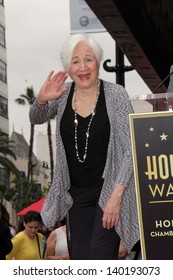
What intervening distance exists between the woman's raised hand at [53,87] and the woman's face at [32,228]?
756 centimetres

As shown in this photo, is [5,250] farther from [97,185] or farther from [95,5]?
[97,185]

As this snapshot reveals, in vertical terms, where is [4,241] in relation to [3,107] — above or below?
below

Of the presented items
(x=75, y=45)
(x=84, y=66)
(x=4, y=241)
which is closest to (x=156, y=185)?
(x=84, y=66)

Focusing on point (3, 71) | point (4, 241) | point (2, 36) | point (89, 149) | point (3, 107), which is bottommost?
point (4, 241)

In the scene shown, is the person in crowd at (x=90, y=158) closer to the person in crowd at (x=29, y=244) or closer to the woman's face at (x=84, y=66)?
the woman's face at (x=84, y=66)

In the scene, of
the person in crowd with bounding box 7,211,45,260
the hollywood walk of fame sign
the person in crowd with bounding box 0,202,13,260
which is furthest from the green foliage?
the hollywood walk of fame sign

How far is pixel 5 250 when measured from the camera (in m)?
10.3

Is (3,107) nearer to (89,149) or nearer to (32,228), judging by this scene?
(32,228)

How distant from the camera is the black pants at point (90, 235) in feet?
18.4

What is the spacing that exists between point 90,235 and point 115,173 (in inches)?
15.3

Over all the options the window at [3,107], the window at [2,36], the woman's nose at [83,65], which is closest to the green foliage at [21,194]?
the window at [3,107]

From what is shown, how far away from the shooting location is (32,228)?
1335 cm

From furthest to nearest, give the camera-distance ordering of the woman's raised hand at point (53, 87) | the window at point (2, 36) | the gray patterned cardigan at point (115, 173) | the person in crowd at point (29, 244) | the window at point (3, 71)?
the window at point (2, 36), the window at point (3, 71), the person in crowd at point (29, 244), the woman's raised hand at point (53, 87), the gray patterned cardigan at point (115, 173)
